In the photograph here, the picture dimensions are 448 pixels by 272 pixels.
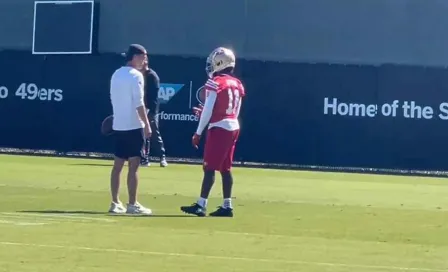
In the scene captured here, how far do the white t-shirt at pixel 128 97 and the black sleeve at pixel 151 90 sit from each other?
7.98m

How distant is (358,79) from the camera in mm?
28156

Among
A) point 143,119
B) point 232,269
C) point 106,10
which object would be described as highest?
point 106,10

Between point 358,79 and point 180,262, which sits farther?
point 358,79

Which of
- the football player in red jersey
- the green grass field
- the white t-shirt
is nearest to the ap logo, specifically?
the green grass field

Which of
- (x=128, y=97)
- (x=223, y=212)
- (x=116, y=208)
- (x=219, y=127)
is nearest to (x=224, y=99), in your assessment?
(x=219, y=127)

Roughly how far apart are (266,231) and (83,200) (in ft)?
12.3

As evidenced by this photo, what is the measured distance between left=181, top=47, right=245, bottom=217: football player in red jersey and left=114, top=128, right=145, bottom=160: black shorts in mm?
606

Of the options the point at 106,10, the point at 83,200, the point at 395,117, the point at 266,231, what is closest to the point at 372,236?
the point at 266,231

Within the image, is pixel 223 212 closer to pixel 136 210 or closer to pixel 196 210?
pixel 196 210

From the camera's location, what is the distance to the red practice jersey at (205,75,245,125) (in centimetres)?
1455

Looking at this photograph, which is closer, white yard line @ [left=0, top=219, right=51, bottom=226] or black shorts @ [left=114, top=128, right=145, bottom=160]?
white yard line @ [left=0, top=219, right=51, bottom=226]

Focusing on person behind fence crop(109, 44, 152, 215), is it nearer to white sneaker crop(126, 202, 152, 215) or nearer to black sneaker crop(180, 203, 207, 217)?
white sneaker crop(126, 202, 152, 215)

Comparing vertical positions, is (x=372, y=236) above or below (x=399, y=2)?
below

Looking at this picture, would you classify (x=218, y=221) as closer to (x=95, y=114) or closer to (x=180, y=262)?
(x=180, y=262)
